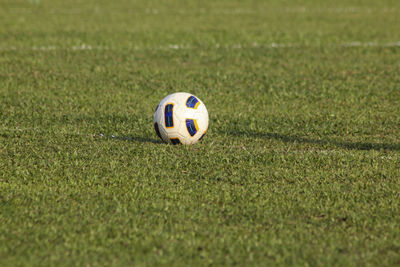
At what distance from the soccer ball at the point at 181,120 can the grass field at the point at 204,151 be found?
145 mm

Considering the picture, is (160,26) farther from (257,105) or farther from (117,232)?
(117,232)

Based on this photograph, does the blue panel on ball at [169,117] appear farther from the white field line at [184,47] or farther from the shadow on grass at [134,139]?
the white field line at [184,47]

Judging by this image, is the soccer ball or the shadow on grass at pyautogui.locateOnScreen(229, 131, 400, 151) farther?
the shadow on grass at pyautogui.locateOnScreen(229, 131, 400, 151)

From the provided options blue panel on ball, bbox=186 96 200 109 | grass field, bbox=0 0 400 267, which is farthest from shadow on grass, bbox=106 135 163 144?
blue panel on ball, bbox=186 96 200 109

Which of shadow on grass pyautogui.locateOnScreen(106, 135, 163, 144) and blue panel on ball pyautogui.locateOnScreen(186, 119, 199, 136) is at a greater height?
blue panel on ball pyautogui.locateOnScreen(186, 119, 199, 136)

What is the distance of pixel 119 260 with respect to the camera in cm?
389

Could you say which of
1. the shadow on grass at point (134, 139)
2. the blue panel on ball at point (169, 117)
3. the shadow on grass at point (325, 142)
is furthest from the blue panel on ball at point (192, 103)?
the shadow on grass at point (325, 142)

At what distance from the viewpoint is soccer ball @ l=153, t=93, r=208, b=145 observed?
6176mm

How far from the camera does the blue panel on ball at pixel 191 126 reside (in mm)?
6176

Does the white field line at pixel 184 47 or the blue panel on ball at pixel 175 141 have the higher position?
the white field line at pixel 184 47

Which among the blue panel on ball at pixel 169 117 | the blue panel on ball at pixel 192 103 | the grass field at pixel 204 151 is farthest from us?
the blue panel on ball at pixel 192 103

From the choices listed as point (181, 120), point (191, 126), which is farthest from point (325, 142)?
point (181, 120)

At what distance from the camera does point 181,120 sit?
6.15 metres

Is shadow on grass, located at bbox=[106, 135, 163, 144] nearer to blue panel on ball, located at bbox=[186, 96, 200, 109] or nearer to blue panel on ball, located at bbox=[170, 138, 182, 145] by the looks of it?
blue panel on ball, located at bbox=[170, 138, 182, 145]
